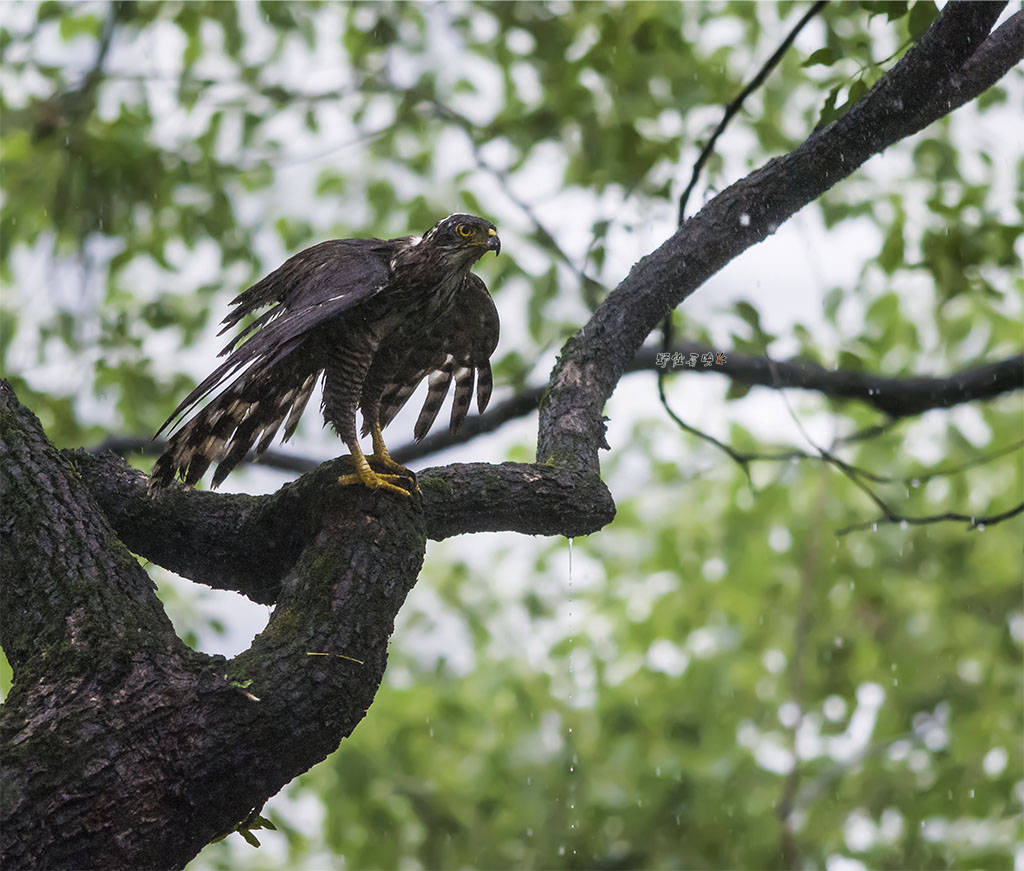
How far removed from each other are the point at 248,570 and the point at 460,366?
101 centimetres

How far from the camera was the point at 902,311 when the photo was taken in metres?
7.10

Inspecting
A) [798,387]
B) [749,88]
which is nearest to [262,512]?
[749,88]

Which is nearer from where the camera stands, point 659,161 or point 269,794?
point 269,794

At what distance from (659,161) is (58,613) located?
134 inches

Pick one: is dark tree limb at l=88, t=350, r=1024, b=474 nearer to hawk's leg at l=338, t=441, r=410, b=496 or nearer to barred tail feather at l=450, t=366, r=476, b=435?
barred tail feather at l=450, t=366, r=476, b=435

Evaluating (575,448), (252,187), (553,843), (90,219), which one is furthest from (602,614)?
(575,448)

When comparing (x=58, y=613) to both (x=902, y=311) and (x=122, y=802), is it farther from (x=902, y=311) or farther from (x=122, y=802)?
(x=902, y=311)

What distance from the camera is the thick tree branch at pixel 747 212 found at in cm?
Result: 241

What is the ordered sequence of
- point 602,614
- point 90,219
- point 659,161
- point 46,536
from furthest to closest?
point 602,614 < point 90,219 < point 659,161 < point 46,536

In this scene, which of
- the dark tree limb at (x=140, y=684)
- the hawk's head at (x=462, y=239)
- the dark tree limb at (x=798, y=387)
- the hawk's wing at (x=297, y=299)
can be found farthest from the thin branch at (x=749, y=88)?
the dark tree limb at (x=140, y=684)

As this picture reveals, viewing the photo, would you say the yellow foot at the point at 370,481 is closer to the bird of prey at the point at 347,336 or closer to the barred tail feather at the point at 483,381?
the bird of prey at the point at 347,336

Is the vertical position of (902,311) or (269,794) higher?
(902,311)

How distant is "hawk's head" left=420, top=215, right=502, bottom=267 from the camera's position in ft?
8.54

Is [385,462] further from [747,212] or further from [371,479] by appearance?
[747,212]
